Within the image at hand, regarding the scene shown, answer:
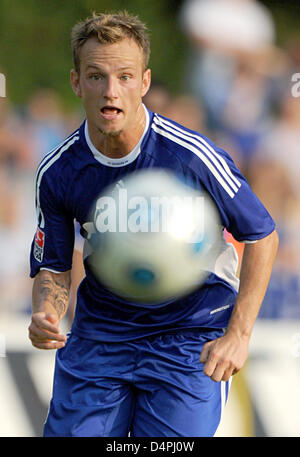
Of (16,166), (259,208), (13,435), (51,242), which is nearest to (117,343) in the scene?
(51,242)

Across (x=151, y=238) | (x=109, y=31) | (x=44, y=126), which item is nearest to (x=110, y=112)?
(x=109, y=31)

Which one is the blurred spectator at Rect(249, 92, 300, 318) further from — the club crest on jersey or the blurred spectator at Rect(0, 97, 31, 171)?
A: the club crest on jersey

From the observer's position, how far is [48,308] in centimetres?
288

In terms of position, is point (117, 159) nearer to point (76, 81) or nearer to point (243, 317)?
point (76, 81)

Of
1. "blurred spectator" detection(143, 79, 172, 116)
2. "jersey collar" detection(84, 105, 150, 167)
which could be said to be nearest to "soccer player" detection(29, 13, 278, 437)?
"jersey collar" detection(84, 105, 150, 167)

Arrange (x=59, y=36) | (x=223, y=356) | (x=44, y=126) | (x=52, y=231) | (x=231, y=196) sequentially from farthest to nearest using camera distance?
(x=59, y=36) → (x=44, y=126) → (x=52, y=231) → (x=231, y=196) → (x=223, y=356)

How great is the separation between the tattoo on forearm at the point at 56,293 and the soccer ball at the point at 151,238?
7.5 inches

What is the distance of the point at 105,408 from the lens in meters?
2.81

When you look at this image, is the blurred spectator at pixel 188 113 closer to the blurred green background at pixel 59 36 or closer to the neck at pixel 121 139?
the blurred green background at pixel 59 36

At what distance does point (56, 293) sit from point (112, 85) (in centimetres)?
88

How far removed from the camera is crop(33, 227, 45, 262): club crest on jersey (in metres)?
3.04

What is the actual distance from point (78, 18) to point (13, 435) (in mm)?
3076

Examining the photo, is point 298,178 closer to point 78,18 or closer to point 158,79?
point 158,79

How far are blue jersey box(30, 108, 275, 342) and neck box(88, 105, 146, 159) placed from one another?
20 mm
